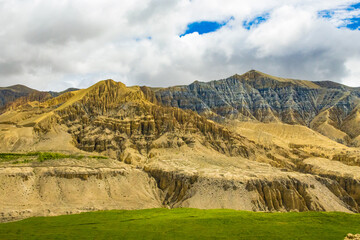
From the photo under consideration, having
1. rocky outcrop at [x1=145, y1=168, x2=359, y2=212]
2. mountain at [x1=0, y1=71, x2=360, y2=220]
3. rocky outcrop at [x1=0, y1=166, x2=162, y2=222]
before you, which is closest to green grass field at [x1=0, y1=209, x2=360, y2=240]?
rocky outcrop at [x1=0, y1=166, x2=162, y2=222]

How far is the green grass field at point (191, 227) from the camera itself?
5756 centimetres

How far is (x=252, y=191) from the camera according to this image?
107 m

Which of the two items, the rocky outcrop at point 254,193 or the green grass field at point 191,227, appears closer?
the green grass field at point 191,227

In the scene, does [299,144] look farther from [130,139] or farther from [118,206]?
[118,206]

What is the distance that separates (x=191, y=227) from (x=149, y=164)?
220ft

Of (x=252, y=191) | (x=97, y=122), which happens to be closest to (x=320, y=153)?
(x=252, y=191)

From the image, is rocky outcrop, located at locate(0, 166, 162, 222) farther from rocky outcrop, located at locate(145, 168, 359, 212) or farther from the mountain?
rocky outcrop, located at locate(145, 168, 359, 212)

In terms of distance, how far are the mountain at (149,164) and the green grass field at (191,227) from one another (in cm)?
1419

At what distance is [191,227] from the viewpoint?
6519 centimetres

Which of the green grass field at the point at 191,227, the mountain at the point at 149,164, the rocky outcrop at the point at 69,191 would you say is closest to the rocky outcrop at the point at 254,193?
the mountain at the point at 149,164

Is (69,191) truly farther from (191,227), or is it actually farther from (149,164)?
(191,227)

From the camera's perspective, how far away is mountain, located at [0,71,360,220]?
98312 millimetres

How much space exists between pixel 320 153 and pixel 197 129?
65.9 metres

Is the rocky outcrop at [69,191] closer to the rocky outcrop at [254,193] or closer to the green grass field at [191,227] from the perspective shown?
A: the rocky outcrop at [254,193]
